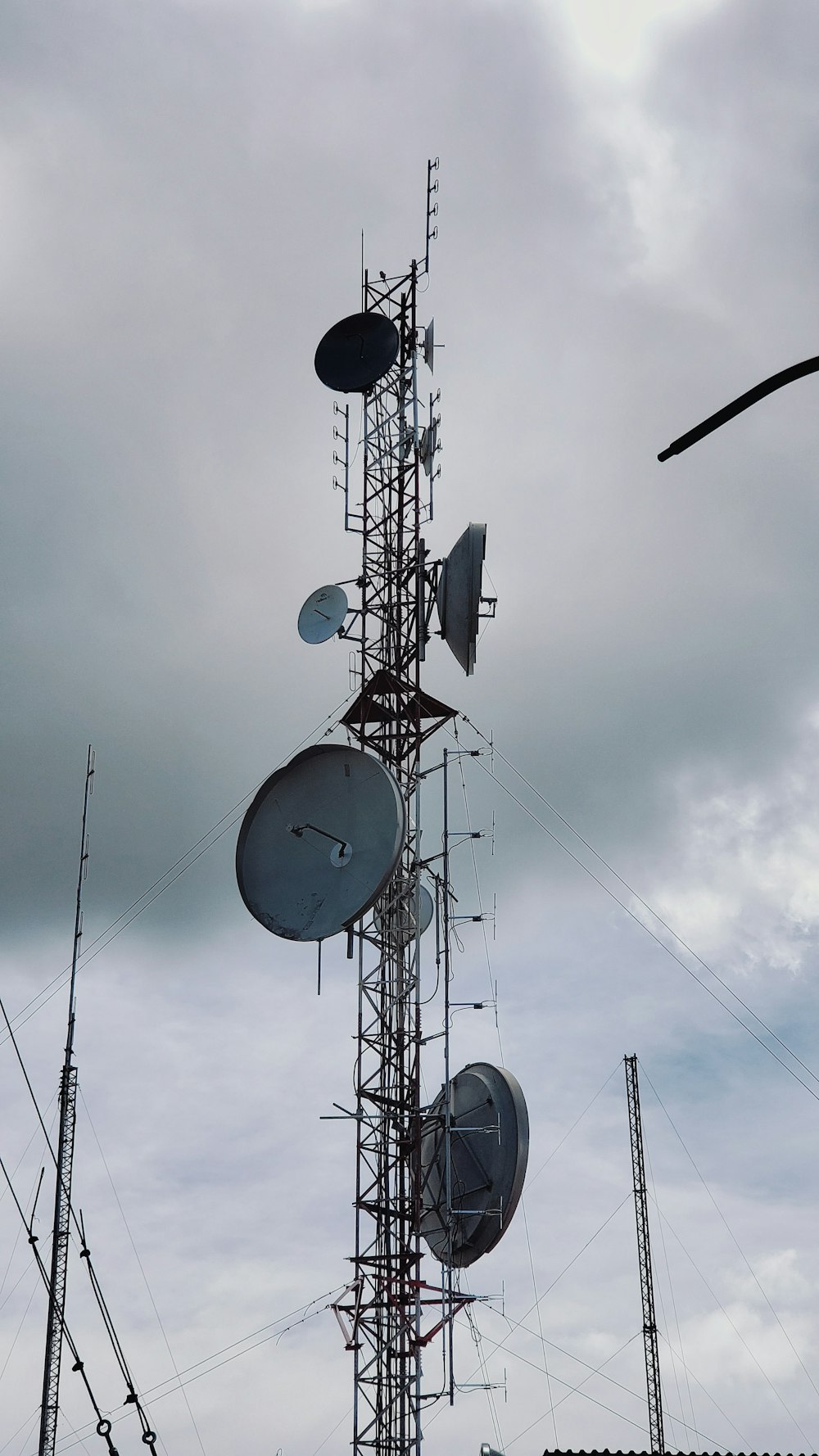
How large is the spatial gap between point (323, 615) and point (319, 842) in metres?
6.64

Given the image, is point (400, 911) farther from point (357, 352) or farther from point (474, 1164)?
point (357, 352)

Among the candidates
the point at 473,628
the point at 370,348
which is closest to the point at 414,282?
the point at 370,348

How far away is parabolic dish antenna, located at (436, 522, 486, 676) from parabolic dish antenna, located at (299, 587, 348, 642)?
212 centimetres

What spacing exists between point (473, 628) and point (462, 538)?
1.88 m

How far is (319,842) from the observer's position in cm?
2711

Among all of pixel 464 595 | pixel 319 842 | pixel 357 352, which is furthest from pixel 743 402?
pixel 357 352

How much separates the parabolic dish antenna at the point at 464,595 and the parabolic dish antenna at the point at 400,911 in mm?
4471

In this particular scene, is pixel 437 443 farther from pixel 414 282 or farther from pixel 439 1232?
pixel 439 1232

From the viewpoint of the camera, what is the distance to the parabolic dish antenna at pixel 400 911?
3111 centimetres

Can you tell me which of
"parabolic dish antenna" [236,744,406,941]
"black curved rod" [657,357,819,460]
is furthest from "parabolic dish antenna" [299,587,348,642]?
"black curved rod" [657,357,819,460]

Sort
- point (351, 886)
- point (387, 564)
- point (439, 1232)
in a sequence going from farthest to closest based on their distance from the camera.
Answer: point (387, 564) < point (439, 1232) < point (351, 886)

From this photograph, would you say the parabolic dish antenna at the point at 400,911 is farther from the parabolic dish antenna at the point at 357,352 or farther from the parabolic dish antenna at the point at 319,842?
the parabolic dish antenna at the point at 357,352

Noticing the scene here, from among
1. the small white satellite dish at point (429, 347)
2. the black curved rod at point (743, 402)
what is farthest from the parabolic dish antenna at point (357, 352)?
the black curved rod at point (743, 402)

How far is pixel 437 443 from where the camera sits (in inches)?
1352
